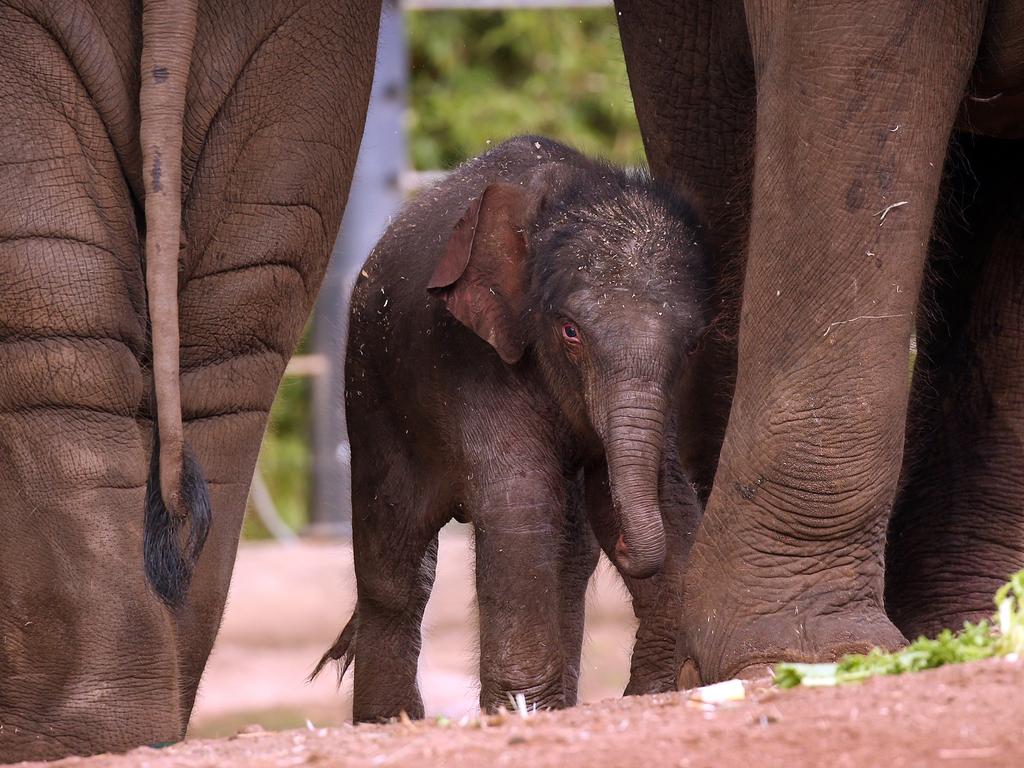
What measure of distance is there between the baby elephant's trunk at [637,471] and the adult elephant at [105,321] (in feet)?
2.73

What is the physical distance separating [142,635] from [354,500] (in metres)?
1.02

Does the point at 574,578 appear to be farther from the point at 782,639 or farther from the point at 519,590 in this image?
the point at 782,639

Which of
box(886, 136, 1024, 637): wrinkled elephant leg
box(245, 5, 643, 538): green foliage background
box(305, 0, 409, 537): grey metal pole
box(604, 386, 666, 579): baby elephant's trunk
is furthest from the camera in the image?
box(245, 5, 643, 538): green foliage background

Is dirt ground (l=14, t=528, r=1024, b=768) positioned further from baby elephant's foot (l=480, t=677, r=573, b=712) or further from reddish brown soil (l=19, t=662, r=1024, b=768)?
baby elephant's foot (l=480, t=677, r=573, b=712)

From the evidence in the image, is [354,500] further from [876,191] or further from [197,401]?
Answer: [876,191]

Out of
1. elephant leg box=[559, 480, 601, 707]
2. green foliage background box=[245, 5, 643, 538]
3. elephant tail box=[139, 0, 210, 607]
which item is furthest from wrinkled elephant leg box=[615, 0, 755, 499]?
green foliage background box=[245, 5, 643, 538]

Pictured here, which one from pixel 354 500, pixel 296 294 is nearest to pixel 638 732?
pixel 296 294

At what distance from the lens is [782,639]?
12.5 ft

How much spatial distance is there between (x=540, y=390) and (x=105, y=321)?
0.96m

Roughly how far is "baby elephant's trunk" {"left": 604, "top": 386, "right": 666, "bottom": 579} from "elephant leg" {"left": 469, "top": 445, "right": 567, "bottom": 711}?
0.67 ft

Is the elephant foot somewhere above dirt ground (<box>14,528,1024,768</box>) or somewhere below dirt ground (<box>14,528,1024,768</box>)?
above

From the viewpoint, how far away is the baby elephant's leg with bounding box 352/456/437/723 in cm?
495

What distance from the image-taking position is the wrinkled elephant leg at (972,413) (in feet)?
16.0

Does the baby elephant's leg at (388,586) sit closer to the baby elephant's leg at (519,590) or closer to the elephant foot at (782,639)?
the baby elephant's leg at (519,590)
